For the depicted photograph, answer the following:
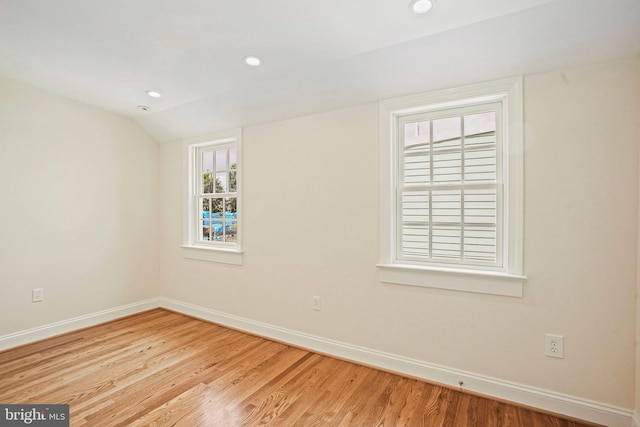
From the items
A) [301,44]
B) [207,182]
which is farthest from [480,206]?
[207,182]

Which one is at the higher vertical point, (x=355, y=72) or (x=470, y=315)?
(x=355, y=72)

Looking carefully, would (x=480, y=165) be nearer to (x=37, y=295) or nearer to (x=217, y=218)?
(x=217, y=218)

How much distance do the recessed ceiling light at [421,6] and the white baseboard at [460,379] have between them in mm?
2349

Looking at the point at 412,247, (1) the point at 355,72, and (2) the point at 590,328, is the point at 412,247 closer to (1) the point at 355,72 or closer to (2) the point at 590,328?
(2) the point at 590,328

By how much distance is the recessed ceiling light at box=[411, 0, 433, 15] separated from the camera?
5.26 feet

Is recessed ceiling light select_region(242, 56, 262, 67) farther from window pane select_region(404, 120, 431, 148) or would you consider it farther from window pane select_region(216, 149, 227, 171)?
window pane select_region(216, 149, 227, 171)

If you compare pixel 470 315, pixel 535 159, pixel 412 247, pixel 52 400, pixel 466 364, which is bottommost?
pixel 52 400

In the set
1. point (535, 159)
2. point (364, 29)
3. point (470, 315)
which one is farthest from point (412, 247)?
point (364, 29)

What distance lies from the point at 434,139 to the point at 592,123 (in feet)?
3.06

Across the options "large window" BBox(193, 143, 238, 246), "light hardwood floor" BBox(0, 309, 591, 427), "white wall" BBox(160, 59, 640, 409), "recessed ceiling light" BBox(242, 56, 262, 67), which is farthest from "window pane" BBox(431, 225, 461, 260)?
"large window" BBox(193, 143, 238, 246)

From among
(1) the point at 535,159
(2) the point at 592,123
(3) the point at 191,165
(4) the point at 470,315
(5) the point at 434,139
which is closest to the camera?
(2) the point at 592,123

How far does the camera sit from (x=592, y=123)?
1.81 meters

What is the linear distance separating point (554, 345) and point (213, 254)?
10.4 feet

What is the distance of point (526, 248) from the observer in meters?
1.99
